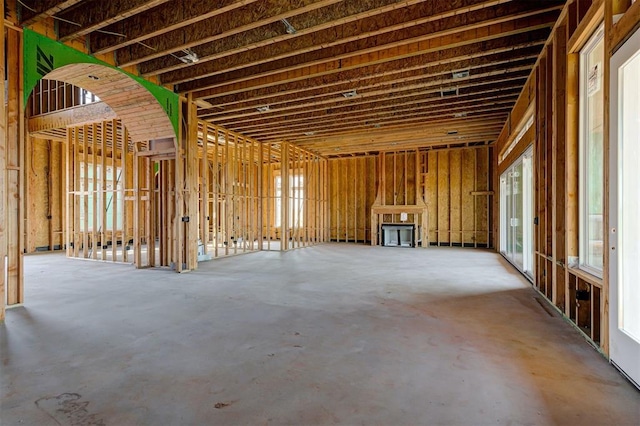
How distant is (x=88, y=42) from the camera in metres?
4.98

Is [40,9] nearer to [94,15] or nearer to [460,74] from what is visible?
[94,15]

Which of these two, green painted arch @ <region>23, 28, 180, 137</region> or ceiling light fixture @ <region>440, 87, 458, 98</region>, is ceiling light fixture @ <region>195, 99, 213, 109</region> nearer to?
green painted arch @ <region>23, 28, 180, 137</region>

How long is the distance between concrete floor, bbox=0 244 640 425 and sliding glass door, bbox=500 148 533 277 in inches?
57.6

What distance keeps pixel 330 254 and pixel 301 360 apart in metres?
7.05

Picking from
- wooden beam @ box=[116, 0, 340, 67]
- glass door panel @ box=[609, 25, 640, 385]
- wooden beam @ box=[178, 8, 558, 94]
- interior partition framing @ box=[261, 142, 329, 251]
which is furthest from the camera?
interior partition framing @ box=[261, 142, 329, 251]

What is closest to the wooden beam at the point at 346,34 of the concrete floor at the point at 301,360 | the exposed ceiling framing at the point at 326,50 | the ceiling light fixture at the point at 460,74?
the exposed ceiling framing at the point at 326,50

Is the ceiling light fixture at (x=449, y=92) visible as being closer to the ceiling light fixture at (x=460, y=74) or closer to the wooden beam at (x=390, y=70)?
the ceiling light fixture at (x=460, y=74)

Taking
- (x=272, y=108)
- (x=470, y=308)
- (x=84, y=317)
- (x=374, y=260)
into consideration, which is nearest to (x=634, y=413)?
(x=470, y=308)

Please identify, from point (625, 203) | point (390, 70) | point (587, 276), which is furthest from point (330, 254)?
point (625, 203)

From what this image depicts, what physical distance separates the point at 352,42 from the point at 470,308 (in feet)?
13.8

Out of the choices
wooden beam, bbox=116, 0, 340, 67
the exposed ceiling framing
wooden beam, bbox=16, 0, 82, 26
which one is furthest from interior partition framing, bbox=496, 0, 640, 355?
wooden beam, bbox=16, 0, 82, 26

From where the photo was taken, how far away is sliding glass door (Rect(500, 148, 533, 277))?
6148 mm

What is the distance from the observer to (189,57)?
5223 millimetres

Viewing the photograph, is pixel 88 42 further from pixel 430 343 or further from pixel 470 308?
pixel 470 308
